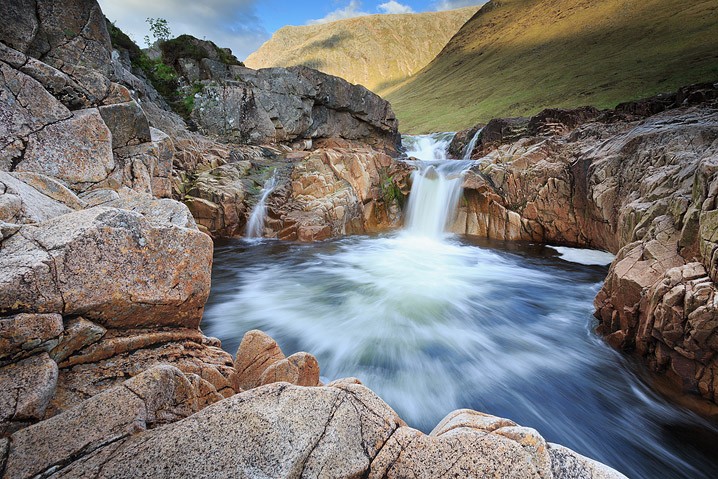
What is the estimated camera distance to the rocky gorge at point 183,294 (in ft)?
6.17

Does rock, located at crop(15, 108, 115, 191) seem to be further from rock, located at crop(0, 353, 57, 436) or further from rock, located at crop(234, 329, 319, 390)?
rock, located at crop(0, 353, 57, 436)

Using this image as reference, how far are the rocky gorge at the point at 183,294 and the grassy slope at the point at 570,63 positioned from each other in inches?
1165

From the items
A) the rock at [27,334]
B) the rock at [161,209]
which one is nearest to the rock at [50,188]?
the rock at [161,209]

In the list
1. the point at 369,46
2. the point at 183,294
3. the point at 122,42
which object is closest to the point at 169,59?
the point at 122,42

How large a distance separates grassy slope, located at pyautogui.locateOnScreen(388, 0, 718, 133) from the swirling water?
104ft

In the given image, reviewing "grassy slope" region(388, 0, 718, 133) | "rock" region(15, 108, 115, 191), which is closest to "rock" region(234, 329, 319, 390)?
"rock" region(15, 108, 115, 191)


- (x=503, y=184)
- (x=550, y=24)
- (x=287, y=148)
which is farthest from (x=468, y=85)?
(x=503, y=184)

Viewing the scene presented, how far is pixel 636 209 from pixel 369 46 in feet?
512

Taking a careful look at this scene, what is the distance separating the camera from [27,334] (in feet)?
7.54

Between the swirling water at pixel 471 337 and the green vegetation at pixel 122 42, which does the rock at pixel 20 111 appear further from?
the green vegetation at pixel 122 42

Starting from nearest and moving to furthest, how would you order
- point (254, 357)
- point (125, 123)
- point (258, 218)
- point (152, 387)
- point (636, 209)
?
point (152, 387)
point (254, 357)
point (636, 209)
point (125, 123)
point (258, 218)

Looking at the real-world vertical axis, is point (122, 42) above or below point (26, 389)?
above

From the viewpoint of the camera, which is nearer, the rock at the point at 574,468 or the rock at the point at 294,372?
the rock at the point at 574,468

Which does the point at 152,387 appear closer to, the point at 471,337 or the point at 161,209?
the point at 161,209
